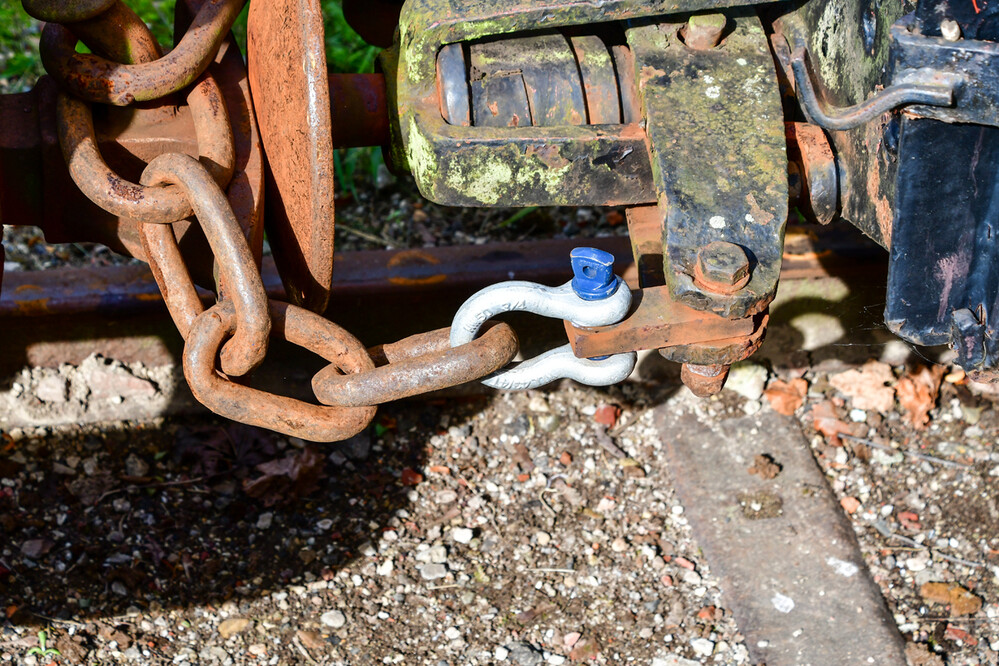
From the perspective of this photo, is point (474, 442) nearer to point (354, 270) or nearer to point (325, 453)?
point (325, 453)

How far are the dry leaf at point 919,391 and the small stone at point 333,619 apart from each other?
1811mm

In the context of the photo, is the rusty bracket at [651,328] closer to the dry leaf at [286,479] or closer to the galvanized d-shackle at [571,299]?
the galvanized d-shackle at [571,299]

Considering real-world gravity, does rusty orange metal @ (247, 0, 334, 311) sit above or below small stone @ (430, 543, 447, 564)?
above

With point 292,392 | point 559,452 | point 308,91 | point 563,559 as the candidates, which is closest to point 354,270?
point 292,392

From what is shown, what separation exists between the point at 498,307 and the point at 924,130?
0.75 metres

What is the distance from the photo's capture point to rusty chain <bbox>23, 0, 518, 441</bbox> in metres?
1.62

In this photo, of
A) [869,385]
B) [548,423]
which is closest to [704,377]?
[548,423]

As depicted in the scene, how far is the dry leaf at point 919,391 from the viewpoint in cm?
305

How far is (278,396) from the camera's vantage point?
1632mm

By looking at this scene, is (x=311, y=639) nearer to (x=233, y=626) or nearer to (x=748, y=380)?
(x=233, y=626)

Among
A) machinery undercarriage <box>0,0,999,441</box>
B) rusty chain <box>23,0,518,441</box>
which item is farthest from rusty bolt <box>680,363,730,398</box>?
rusty chain <box>23,0,518,441</box>

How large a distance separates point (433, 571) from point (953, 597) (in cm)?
135

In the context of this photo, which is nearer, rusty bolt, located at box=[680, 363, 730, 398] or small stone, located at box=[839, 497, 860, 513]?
rusty bolt, located at box=[680, 363, 730, 398]

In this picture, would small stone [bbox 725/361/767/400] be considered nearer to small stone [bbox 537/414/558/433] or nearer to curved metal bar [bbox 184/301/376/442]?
small stone [bbox 537/414/558/433]
